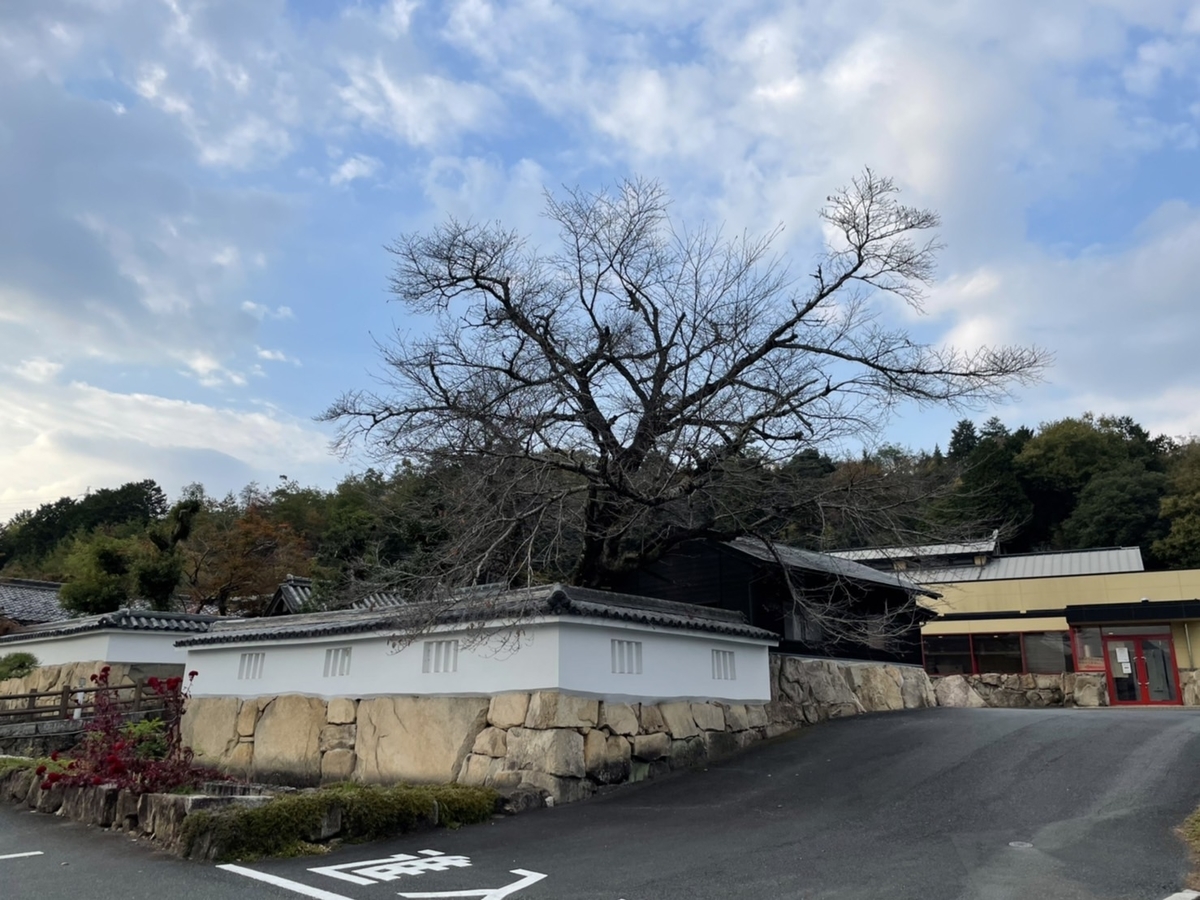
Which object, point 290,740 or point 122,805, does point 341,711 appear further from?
point 122,805

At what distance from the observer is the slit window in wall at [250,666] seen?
13969mm

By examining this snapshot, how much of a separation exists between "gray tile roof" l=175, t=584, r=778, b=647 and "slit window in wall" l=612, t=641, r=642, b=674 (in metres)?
0.38

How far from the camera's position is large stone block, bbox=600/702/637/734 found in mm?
10828

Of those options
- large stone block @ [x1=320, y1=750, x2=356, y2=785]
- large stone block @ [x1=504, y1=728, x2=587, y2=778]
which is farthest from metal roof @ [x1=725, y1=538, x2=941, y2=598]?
large stone block @ [x1=320, y1=750, x2=356, y2=785]

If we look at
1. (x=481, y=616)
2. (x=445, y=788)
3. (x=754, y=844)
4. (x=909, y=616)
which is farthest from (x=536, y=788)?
(x=909, y=616)

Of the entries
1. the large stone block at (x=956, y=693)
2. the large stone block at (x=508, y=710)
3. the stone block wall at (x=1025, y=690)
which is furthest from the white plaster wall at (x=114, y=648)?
the large stone block at (x=956, y=693)

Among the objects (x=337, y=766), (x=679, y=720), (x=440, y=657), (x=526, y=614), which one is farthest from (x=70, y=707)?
(x=679, y=720)

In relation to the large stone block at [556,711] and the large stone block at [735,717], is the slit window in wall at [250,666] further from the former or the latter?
the large stone block at [735,717]

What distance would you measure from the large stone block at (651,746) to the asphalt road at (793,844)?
42 centimetres

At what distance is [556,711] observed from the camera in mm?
10172

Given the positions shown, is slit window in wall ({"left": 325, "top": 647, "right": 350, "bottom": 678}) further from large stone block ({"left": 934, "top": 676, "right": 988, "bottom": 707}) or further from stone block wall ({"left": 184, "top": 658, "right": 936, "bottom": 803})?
large stone block ({"left": 934, "top": 676, "right": 988, "bottom": 707})

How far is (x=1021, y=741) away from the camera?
12.0m

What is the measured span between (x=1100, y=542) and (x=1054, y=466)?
21.7 ft

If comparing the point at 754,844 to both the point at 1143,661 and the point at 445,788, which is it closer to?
the point at 445,788
